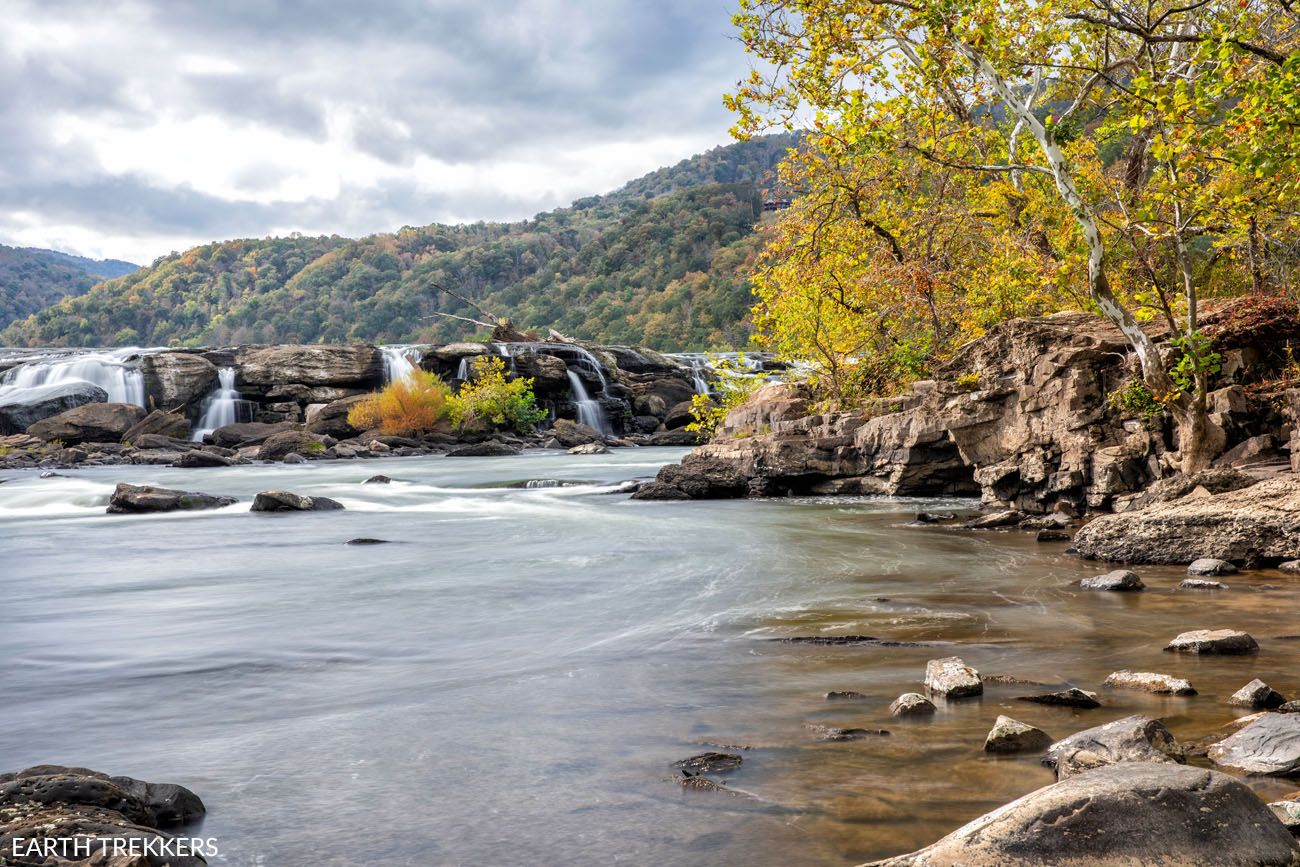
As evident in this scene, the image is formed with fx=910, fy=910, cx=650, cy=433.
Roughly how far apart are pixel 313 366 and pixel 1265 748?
44819 mm

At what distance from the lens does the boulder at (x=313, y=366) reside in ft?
144

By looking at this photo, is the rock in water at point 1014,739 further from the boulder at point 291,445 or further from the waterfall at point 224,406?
the waterfall at point 224,406

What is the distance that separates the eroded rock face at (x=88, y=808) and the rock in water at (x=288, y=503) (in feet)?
Answer: 49.5

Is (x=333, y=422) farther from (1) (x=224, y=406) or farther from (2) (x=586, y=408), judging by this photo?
(2) (x=586, y=408)

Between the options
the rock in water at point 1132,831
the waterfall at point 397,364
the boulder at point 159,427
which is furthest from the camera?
the waterfall at point 397,364

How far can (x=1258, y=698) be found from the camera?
4.82 meters

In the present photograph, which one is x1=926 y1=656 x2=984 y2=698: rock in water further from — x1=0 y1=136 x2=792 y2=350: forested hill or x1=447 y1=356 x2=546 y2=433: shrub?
x1=0 y1=136 x2=792 y2=350: forested hill

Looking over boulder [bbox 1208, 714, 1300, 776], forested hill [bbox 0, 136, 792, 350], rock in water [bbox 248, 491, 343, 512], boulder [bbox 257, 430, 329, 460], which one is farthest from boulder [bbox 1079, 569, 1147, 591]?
forested hill [bbox 0, 136, 792, 350]

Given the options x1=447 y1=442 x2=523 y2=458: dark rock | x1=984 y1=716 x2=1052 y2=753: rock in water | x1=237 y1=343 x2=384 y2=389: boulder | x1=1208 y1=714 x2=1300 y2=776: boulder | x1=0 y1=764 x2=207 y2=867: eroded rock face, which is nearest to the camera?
x1=0 y1=764 x2=207 y2=867: eroded rock face

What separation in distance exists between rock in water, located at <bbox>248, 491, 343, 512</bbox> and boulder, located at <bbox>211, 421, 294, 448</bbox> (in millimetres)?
19583

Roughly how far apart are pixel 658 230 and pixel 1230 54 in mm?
91873

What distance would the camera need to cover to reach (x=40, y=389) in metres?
39.4

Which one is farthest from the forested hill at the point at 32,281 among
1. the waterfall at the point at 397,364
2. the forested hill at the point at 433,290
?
the waterfall at the point at 397,364

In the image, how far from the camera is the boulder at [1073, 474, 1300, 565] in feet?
29.6
